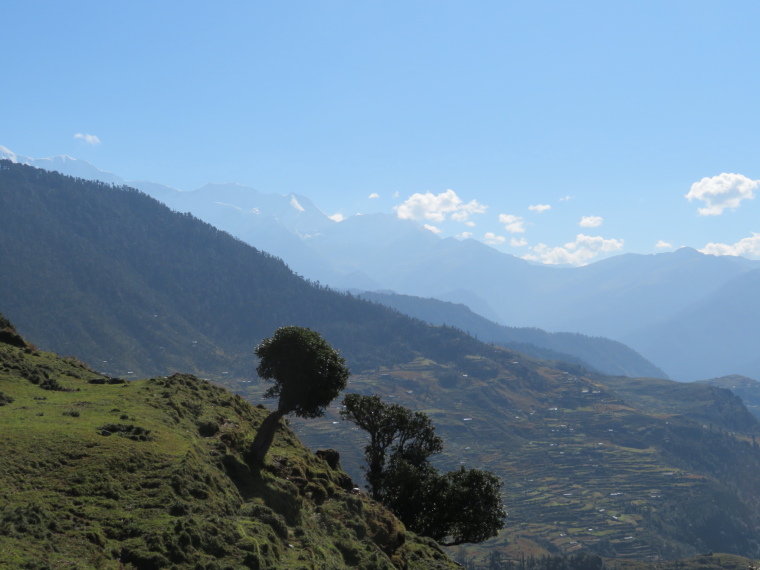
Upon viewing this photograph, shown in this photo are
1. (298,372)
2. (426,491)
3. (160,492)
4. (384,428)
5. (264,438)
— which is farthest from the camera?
(384,428)

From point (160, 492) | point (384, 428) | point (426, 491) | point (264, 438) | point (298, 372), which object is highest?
point (298, 372)

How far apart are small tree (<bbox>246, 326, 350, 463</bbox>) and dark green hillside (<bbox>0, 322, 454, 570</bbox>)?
3.99 meters

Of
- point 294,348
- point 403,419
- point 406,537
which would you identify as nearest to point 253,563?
point 294,348

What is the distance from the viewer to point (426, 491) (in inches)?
2188

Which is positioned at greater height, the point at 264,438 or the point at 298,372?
the point at 298,372

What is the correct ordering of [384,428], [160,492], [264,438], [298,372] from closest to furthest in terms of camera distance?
[160,492]
[264,438]
[298,372]
[384,428]

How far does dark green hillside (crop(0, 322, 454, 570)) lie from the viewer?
22.8 metres

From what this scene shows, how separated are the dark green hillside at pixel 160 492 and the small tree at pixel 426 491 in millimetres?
6689

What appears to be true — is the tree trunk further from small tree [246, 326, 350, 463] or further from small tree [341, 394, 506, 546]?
small tree [341, 394, 506, 546]

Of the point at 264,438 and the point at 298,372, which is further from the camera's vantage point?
the point at 298,372

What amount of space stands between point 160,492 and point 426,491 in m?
33.4

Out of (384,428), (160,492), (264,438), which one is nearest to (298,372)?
(264,438)

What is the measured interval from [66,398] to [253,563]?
24723 mm

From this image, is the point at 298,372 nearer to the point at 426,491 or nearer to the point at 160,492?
the point at 160,492
